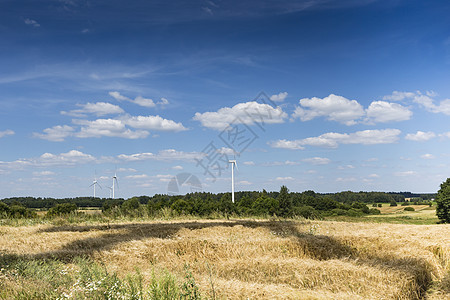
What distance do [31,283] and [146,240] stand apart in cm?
493

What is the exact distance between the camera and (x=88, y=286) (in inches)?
204

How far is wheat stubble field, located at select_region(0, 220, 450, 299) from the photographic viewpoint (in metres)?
5.86

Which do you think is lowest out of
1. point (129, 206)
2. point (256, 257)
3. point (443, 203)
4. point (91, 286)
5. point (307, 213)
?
point (307, 213)

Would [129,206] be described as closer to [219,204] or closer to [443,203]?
[219,204]

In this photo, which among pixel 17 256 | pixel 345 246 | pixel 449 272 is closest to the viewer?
pixel 449 272

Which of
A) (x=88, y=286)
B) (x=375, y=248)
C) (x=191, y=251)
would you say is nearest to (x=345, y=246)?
(x=375, y=248)

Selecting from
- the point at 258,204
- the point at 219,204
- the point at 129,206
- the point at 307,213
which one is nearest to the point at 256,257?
the point at 129,206

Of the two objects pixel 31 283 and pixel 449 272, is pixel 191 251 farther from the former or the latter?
pixel 449 272

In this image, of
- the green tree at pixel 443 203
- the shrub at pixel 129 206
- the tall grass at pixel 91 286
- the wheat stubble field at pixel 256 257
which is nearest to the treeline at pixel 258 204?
the green tree at pixel 443 203

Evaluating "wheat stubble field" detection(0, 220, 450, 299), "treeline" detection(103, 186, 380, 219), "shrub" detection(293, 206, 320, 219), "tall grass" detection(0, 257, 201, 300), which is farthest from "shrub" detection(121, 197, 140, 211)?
"tall grass" detection(0, 257, 201, 300)

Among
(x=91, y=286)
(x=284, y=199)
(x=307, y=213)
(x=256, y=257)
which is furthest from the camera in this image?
(x=284, y=199)

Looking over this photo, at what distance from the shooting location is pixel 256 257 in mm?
8320

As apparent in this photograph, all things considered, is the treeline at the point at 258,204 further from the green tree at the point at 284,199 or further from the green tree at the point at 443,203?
the green tree at the point at 443,203

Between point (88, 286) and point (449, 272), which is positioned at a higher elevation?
point (88, 286)
